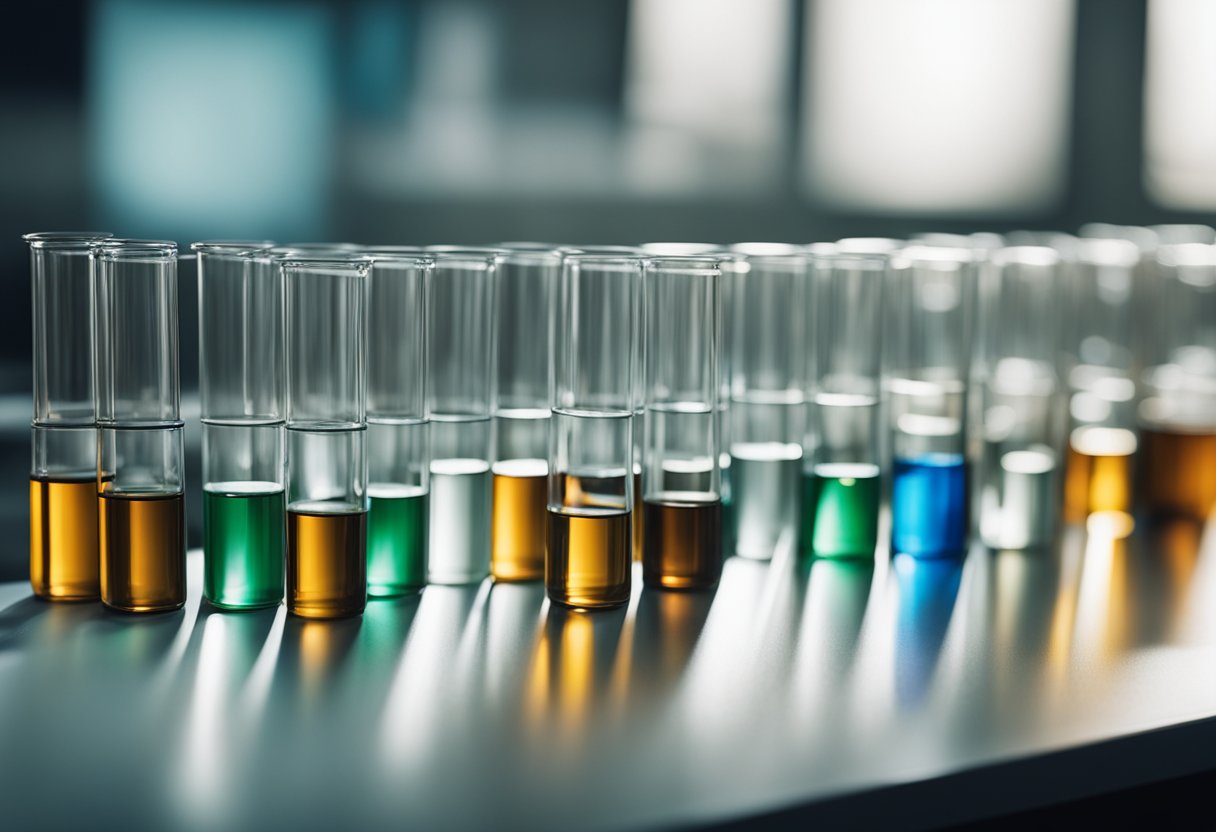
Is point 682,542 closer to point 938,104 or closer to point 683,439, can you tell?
point 683,439

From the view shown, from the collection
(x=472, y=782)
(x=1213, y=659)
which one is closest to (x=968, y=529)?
(x=1213, y=659)

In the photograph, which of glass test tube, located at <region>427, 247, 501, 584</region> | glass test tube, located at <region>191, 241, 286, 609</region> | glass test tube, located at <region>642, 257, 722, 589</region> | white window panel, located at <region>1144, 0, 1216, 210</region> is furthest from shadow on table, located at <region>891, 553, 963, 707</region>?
white window panel, located at <region>1144, 0, 1216, 210</region>

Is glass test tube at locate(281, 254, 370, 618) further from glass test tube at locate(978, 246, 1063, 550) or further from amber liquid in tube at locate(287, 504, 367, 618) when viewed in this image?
glass test tube at locate(978, 246, 1063, 550)

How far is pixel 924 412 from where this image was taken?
1.60m

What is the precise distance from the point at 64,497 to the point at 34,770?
458 millimetres

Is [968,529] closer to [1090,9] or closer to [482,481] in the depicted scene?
[482,481]

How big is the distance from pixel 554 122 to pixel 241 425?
2.57 feet

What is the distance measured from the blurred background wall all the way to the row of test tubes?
21cm

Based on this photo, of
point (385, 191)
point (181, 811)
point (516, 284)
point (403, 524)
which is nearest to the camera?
point (181, 811)

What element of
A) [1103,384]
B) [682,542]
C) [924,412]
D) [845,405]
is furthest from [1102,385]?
[682,542]

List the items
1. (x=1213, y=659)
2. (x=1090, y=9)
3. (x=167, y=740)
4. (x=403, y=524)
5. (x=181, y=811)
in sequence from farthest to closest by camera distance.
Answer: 1. (x=1090, y=9)
2. (x=403, y=524)
3. (x=1213, y=659)
4. (x=167, y=740)
5. (x=181, y=811)

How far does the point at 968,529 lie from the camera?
5.35 feet

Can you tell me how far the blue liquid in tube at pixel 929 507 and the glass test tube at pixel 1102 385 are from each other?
0.31 metres

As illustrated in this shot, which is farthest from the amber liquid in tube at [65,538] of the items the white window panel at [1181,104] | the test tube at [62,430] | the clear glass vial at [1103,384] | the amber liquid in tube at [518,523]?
the white window panel at [1181,104]
